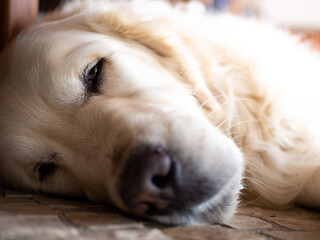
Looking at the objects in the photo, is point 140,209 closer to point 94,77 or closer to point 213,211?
point 213,211

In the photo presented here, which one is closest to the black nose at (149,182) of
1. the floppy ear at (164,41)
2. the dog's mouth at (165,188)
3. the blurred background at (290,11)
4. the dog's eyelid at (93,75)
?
the dog's mouth at (165,188)

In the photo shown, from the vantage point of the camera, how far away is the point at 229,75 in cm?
210

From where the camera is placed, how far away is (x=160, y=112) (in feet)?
4.86

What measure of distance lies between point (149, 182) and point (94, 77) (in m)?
0.73

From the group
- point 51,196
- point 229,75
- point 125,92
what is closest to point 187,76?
point 229,75

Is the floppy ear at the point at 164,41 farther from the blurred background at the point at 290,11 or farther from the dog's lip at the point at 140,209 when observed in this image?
the blurred background at the point at 290,11

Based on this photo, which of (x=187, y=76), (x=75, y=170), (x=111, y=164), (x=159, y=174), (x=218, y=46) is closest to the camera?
(x=159, y=174)

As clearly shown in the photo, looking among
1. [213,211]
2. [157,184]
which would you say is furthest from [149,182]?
[213,211]

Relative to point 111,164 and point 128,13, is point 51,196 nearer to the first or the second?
point 111,164

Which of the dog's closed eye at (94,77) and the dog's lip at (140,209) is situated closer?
the dog's lip at (140,209)

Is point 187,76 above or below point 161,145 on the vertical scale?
above

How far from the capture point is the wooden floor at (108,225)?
3.65ft

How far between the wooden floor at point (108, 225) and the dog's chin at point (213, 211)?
2 cm

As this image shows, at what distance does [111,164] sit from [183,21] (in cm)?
114
